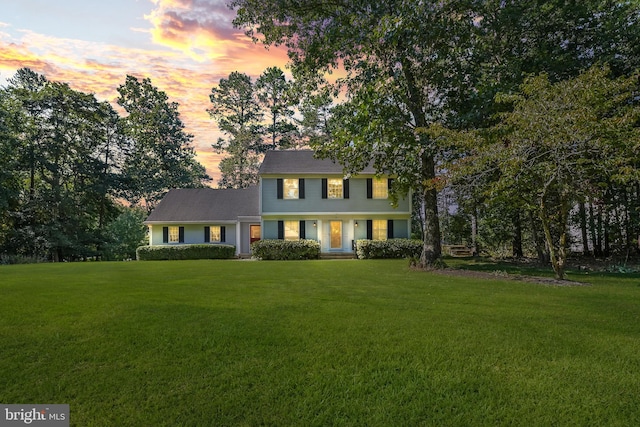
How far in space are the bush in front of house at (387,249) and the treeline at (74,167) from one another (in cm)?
1611

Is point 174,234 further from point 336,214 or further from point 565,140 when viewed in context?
point 565,140

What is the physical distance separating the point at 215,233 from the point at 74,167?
12.9 meters

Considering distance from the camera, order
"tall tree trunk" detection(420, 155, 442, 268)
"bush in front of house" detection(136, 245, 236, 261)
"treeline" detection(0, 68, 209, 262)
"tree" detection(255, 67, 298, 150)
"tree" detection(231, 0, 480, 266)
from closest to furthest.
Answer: "tree" detection(231, 0, 480, 266) → "tall tree trunk" detection(420, 155, 442, 268) → "bush in front of house" detection(136, 245, 236, 261) → "treeline" detection(0, 68, 209, 262) → "tree" detection(255, 67, 298, 150)

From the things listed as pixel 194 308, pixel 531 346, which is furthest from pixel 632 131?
pixel 194 308

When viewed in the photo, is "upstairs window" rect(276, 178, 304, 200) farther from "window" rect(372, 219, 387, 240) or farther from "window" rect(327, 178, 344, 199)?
"window" rect(372, 219, 387, 240)

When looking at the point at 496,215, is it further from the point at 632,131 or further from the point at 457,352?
the point at 457,352

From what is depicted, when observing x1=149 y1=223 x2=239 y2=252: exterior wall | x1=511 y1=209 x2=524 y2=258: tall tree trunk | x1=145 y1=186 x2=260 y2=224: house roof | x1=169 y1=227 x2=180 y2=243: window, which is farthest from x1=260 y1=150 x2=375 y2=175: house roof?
x1=511 y1=209 x2=524 y2=258: tall tree trunk

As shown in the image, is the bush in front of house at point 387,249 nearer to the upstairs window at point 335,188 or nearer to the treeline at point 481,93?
the upstairs window at point 335,188

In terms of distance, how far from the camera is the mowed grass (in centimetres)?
293

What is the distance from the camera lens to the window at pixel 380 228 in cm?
2086

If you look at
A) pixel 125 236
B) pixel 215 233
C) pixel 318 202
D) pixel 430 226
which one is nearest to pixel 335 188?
pixel 318 202

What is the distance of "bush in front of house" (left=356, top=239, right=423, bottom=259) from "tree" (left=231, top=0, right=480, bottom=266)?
16.0 ft

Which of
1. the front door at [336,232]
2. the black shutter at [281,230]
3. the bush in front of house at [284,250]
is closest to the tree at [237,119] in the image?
the black shutter at [281,230]

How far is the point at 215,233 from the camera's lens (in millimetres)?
23297
